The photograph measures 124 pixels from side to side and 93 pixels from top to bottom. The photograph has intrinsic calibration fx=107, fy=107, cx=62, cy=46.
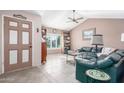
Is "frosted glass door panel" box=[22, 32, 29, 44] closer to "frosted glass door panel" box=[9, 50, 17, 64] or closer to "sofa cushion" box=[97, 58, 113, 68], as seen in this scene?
"frosted glass door panel" box=[9, 50, 17, 64]

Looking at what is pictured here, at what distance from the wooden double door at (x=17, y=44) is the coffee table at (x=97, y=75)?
1.95 metres

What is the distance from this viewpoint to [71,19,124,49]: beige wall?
2.96 m

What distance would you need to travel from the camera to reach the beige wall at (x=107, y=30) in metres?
2.96

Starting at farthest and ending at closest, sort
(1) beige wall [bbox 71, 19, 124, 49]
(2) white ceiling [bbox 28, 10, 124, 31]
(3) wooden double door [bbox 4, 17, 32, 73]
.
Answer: (1) beige wall [bbox 71, 19, 124, 49] < (3) wooden double door [bbox 4, 17, 32, 73] < (2) white ceiling [bbox 28, 10, 124, 31]

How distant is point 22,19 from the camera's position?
124 inches

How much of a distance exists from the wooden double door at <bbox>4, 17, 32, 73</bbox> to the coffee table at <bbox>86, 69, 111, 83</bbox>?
1.95 meters

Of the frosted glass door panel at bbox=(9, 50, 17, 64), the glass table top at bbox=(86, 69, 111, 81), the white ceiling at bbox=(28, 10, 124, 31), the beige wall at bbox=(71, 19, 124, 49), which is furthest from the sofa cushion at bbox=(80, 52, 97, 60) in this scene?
the frosted glass door panel at bbox=(9, 50, 17, 64)

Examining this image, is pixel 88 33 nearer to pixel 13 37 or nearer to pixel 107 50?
pixel 107 50

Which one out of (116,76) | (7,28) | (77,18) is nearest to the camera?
(116,76)

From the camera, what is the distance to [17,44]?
121 inches

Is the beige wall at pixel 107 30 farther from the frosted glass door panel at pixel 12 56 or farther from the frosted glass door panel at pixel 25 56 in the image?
the frosted glass door panel at pixel 12 56
